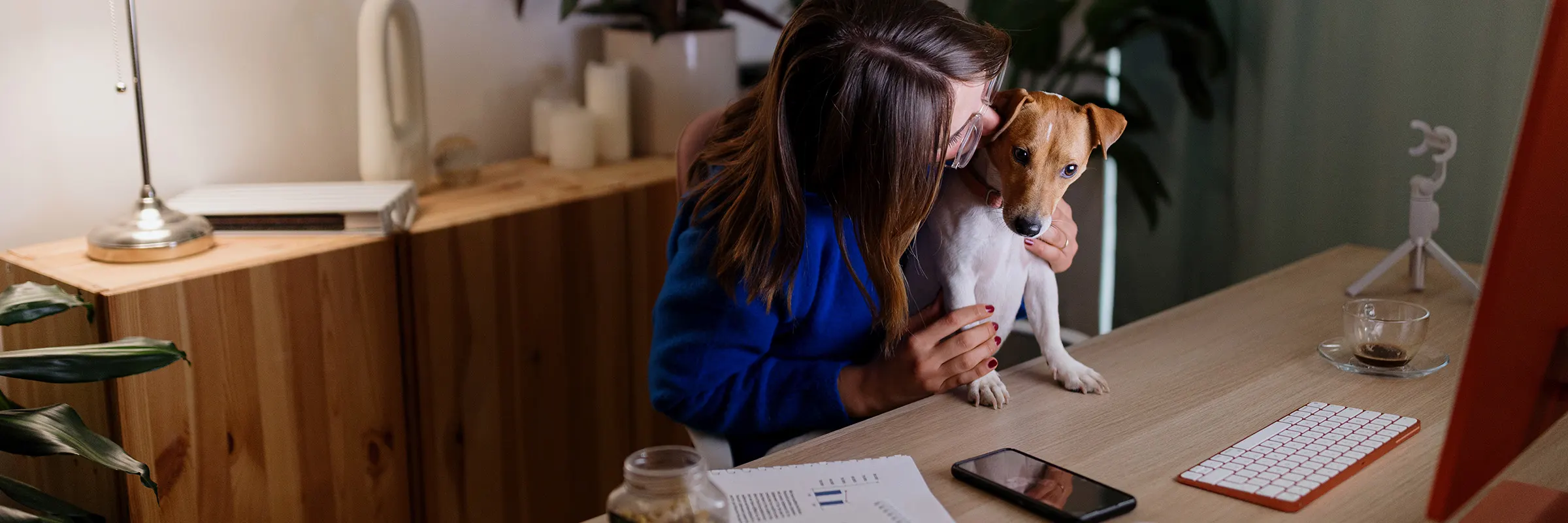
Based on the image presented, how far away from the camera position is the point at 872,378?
1.33 m

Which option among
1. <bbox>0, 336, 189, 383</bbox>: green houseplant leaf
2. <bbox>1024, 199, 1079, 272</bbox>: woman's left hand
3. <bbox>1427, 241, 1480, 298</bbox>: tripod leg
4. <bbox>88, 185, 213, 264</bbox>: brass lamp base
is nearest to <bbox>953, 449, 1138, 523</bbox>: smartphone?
<bbox>1024, 199, 1079, 272</bbox>: woman's left hand

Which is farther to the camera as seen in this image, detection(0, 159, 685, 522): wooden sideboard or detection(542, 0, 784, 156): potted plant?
detection(542, 0, 784, 156): potted plant

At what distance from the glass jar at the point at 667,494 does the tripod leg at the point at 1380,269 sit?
1.23m

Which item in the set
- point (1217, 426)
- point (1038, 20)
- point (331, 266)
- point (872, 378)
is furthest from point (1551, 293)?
point (1038, 20)

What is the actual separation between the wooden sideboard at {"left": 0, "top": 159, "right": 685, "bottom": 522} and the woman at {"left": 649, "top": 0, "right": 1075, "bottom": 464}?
1.67 ft

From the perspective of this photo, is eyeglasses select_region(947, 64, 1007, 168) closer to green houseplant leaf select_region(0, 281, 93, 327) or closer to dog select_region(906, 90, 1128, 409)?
dog select_region(906, 90, 1128, 409)

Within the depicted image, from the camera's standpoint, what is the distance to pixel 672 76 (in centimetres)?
218

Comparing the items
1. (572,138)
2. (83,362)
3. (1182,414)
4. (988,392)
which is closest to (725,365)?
(988,392)

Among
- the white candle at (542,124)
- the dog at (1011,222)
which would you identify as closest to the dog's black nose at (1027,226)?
the dog at (1011,222)

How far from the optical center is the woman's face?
1135 mm

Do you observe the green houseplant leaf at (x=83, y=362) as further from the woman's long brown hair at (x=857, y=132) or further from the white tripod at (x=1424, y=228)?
the white tripod at (x=1424, y=228)

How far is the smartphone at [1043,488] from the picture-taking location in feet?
3.28

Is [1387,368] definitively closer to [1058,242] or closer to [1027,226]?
[1058,242]

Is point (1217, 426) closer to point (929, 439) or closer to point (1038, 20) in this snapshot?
point (929, 439)
